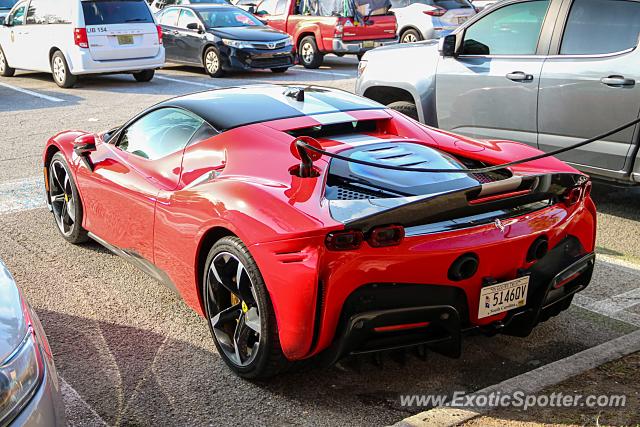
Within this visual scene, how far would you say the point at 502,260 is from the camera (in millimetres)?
3654

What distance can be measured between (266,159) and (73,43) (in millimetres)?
11327

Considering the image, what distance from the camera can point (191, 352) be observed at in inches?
167

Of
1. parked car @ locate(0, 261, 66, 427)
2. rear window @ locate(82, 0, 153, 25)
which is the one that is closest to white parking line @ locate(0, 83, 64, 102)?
rear window @ locate(82, 0, 153, 25)

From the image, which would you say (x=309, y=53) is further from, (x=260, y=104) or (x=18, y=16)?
(x=260, y=104)

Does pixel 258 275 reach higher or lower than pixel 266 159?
lower

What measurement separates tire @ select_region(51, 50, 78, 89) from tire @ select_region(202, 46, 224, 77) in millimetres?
2992

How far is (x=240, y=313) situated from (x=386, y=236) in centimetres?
95

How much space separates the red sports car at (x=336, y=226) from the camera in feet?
11.2

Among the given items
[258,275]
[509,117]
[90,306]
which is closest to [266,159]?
[258,275]

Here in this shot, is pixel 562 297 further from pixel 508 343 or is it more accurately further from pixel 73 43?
pixel 73 43

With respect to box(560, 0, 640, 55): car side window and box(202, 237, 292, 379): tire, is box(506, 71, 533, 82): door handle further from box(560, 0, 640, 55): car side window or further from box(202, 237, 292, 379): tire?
box(202, 237, 292, 379): tire

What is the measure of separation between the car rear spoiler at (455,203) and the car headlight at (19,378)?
1.37 meters

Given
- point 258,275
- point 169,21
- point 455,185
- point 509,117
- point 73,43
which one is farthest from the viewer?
point 169,21

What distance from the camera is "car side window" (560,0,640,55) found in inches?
245
